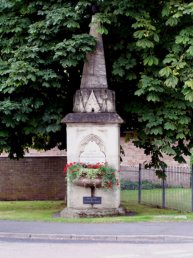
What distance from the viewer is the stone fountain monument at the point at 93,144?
18297 millimetres

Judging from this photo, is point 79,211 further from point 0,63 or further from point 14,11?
point 14,11

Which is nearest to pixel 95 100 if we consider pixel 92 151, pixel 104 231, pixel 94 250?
pixel 92 151

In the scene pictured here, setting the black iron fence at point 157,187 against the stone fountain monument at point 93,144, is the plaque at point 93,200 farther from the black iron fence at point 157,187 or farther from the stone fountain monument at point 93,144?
the black iron fence at point 157,187

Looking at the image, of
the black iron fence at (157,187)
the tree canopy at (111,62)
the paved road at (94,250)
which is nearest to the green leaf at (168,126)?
the tree canopy at (111,62)

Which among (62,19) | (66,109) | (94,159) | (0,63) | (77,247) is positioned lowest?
(77,247)

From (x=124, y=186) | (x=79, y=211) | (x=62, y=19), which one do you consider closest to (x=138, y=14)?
(x=62, y=19)

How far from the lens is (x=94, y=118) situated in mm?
18391

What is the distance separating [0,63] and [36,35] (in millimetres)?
1526

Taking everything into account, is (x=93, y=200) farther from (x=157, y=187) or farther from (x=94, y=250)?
(x=157, y=187)

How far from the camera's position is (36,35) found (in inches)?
771

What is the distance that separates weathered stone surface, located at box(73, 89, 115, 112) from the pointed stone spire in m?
0.30

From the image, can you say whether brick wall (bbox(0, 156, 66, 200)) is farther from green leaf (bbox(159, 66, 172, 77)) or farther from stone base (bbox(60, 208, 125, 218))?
green leaf (bbox(159, 66, 172, 77))

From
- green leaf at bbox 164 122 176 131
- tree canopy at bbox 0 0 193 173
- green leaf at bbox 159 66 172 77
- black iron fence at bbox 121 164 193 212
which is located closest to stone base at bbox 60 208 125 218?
tree canopy at bbox 0 0 193 173

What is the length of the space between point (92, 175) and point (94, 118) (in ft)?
5.96
